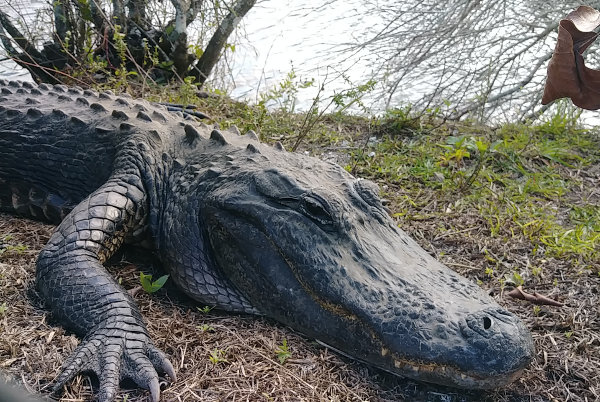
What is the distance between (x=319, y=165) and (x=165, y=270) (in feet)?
3.37

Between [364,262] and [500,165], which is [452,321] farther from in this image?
[500,165]

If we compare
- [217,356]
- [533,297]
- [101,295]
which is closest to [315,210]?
[217,356]

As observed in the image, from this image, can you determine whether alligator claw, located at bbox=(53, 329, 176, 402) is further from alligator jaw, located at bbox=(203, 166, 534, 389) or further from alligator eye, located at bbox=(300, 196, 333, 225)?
alligator eye, located at bbox=(300, 196, 333, 225)

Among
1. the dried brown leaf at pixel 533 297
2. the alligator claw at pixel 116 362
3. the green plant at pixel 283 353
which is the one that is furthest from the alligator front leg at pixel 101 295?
the dried brown leaf at pixel 533 297

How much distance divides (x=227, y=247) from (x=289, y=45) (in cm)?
514

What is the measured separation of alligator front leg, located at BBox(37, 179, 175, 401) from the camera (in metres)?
2.43

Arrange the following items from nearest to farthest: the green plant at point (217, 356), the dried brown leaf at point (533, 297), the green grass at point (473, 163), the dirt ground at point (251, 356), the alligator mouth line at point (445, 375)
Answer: the alligator mouth line at point (445, 375), the dirt ground at point (251, 356), the green plant at point (217, 356), the dried brown leaf at point (533, 297), the green grass at point (473, 163)

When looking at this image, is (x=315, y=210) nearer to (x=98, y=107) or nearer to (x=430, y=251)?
(x=430, y=251)

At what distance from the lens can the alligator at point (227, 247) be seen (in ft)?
7.85

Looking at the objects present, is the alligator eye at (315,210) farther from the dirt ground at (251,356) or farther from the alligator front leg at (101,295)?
the alligator front leg at (101,295)

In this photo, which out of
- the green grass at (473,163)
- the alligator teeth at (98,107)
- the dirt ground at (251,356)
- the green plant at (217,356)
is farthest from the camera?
the green grass at (473,163)

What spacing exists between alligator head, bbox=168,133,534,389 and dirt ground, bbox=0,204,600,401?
0.12 m

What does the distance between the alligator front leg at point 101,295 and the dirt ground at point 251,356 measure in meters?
0.07

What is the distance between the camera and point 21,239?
3477 millimetres
